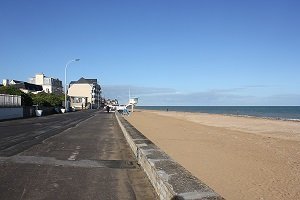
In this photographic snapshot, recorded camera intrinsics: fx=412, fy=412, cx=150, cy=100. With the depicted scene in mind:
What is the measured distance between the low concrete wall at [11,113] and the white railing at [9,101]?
53 cm

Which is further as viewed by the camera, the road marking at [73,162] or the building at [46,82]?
the building at [46,82]

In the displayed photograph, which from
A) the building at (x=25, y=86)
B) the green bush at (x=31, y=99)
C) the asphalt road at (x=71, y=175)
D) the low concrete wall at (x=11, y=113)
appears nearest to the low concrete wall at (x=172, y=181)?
the asphalt road at (x=71, y=175)

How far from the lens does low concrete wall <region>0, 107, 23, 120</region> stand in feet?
140

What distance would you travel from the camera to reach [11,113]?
1789 inches

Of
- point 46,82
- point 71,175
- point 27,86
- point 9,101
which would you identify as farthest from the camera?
point 46,82

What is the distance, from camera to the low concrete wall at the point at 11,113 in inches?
1682

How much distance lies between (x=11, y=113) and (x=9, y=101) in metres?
1.43

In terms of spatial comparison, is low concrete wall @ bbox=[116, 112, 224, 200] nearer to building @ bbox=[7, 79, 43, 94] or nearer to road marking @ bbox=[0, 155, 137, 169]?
road marking @ bbox=[0, 155, 137, 169]

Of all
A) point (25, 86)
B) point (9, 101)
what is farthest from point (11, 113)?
point (25, 86)

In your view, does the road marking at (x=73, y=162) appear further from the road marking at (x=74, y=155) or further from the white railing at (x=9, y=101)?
the white railing at (x=9, y=101)

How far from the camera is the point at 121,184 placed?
8500 mm

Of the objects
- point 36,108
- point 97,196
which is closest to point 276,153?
point 97,196

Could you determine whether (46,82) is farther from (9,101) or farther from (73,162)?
(73,162)

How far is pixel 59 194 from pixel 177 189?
250 centimetres
